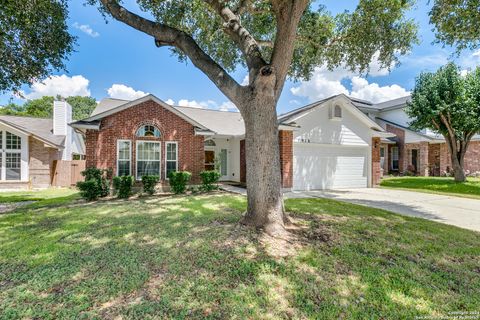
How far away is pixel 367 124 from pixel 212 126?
996 cm

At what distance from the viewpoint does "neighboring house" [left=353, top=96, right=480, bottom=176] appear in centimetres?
2172

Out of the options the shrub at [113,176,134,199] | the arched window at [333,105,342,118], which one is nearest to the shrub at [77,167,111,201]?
the shrub at [113,176,134,199]

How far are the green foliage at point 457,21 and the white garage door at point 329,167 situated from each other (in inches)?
280

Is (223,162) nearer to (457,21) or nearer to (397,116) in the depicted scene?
(457,21)

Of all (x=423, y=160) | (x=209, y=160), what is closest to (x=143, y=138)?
(x=209, y=160)

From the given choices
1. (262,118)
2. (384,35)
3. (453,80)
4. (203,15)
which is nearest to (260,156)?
(262,118)

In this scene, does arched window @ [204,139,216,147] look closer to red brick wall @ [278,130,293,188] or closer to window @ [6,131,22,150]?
red brick wall @ [278,130,293,188]

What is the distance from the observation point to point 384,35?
9.30m

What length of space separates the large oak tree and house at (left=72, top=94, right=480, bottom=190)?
3731 mm

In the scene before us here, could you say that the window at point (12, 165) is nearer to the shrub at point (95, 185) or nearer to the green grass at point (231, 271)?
the shrub at point (95, 185)

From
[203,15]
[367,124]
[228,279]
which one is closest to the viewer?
[228,279]

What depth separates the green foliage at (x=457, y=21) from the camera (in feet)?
24.8

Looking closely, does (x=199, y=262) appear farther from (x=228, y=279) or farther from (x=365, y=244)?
(x=365, y=244)

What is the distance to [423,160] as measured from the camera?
71.8 ft
